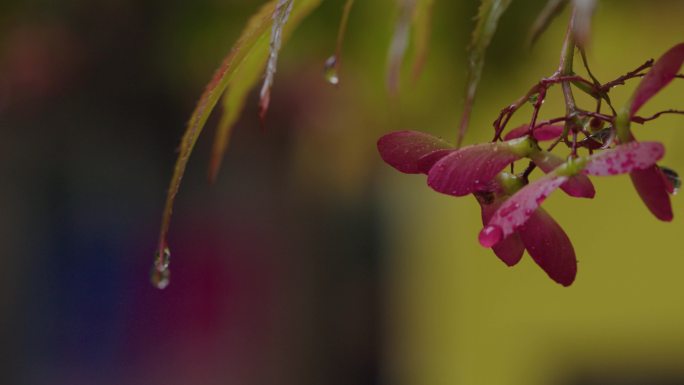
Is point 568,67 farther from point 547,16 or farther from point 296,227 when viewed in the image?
point 296,227

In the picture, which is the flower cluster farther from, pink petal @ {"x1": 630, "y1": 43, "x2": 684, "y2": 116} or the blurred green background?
the blurred green background

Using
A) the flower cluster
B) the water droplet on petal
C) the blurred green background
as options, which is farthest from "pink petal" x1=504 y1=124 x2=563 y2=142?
the blurred green background

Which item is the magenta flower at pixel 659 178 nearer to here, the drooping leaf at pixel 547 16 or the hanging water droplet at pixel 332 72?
the drooping leaf at pixel 547 16

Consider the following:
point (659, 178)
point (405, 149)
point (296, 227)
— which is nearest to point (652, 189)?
point (659, 178)

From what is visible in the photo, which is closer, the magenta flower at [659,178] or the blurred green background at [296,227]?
the magenta flower at [659,178]

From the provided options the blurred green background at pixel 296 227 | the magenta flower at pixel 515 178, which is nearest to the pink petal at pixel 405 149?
the magenta flower at pixel 515 178
